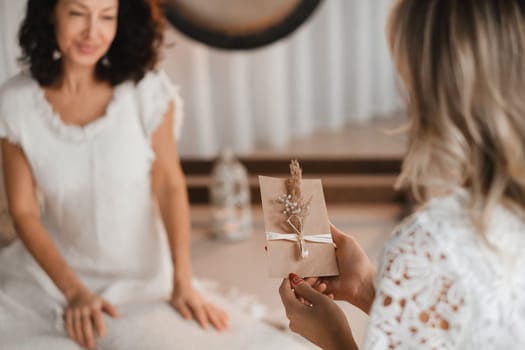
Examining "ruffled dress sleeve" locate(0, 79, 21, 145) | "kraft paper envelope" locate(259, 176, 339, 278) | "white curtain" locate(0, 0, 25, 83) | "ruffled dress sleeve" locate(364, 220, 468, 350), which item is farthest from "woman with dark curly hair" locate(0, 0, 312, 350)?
"white curtain" locate(0, 0, 25, 83)

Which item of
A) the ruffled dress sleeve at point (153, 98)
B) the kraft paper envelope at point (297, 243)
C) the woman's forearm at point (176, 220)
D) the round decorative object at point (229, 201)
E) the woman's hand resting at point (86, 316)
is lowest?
the round decorative object at point (229, 201)

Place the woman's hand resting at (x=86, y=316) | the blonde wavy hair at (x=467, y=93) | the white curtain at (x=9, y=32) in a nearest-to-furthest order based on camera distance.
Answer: the blonde wavy hair at (x=467, y=93) < the woman's hand resting at (x=86, y=316) < the white curtain at (x=9, y=32)

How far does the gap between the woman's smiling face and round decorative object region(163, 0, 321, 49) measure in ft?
3.45

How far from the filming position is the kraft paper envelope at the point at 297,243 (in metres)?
1.03

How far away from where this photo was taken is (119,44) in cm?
148

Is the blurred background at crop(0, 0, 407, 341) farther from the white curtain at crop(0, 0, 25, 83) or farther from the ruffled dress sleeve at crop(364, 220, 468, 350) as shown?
the ruffled dress sleeve at crop(364, 220, 468, 350)

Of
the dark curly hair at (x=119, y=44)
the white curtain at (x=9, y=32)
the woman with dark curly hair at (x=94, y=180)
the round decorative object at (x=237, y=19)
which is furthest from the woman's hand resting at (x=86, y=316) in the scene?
the round decorative object at (x=237, y=19)

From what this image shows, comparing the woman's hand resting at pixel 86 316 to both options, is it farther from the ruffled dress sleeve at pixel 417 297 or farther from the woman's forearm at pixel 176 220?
the ruffled dress sleeve at pixel 417 297

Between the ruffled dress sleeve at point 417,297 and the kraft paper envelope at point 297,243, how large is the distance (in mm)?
215

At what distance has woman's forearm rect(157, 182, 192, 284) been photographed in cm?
146

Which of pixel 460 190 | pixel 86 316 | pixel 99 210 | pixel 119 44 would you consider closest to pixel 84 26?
pixel 119 44

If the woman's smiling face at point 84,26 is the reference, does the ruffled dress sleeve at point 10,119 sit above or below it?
below

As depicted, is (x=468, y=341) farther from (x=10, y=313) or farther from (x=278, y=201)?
(x=10, y=313)

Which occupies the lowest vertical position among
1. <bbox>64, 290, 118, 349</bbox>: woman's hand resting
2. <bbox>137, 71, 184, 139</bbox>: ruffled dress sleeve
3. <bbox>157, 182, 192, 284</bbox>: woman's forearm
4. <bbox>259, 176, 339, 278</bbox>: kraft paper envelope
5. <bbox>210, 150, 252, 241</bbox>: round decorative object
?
<bbox>210, 150, 252, 241</bbox>: round decorative object
